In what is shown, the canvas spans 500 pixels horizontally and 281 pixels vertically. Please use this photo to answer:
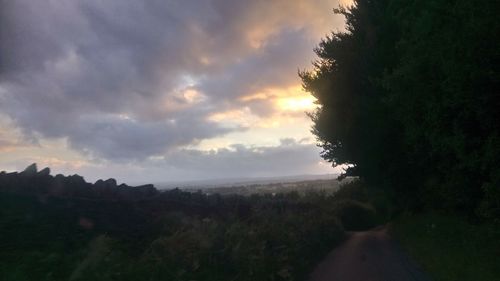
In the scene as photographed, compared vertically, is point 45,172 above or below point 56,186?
above

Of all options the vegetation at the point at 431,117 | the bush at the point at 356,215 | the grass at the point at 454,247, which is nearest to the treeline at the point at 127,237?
the grass at the point at 454,247

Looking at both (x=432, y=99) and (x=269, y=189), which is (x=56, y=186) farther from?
(x=269, y=189)

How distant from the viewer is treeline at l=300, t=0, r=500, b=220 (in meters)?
13.5

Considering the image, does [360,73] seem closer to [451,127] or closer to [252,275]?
[451,127]

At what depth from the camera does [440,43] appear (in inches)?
567

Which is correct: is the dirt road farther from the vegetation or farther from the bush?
the bush

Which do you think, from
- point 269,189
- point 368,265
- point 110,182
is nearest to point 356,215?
point 368,265

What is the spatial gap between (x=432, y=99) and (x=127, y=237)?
1016 cm

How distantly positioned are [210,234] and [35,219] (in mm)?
5218

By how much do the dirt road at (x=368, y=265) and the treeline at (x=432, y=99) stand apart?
3.05 metres

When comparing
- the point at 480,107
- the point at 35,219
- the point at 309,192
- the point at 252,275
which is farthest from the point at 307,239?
the point at 309,192

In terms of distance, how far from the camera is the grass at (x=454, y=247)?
15.1 meters

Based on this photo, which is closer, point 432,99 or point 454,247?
point 432,99

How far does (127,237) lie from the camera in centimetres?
1485
